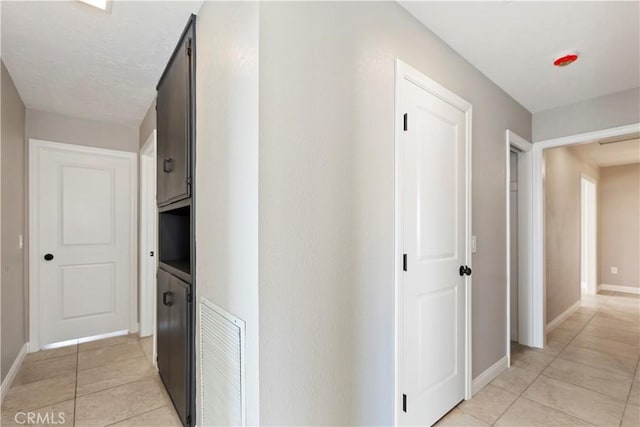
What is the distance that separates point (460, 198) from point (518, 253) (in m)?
1.71

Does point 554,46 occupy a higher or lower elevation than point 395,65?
higher

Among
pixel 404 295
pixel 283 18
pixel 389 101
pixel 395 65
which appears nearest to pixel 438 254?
pixel 404 295

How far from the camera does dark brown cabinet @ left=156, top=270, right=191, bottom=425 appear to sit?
5.81 ft

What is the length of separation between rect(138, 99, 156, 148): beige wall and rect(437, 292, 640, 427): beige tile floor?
10.8 feet

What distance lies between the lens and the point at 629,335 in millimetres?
3439

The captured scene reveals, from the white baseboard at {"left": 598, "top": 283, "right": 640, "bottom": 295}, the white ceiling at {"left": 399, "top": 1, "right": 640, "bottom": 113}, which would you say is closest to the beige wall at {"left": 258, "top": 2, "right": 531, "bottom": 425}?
the white ceiling at {"left": 399, "top": 1, "right": 640, "bottom": 113}

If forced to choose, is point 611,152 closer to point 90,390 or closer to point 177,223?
point 177,223

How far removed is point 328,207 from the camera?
4.27ft

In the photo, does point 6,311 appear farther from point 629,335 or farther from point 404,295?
point 629,335

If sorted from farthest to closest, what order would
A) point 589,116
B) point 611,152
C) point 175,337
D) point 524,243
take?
point 611,152 < point 524,243 < point 589,116 < point 175,337

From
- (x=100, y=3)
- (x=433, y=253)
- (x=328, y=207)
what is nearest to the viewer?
(x=328, y=207)

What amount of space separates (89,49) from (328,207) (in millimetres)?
1986

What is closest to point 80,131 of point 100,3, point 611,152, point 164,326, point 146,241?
point 146,241

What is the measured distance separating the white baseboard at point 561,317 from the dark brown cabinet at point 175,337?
370 centimetres
